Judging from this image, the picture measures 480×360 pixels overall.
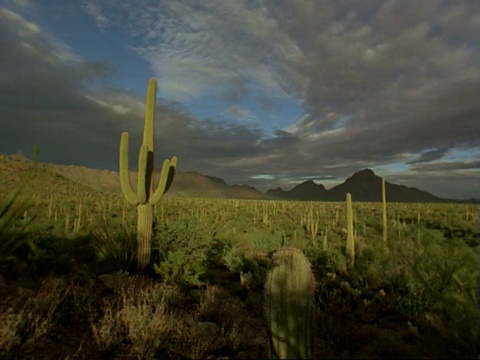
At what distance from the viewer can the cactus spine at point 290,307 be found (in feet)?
13.4

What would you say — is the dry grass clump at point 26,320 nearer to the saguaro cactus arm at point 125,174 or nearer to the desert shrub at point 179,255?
the desert shrub at point 179,255

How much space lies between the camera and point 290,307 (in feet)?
13.7

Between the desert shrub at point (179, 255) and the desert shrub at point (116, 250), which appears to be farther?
the desert shrub at point (116, 250)

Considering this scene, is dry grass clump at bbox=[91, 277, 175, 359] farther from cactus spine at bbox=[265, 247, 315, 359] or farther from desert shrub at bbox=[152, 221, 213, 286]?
desert shrub at bbox=[152, 221, 213, 286]

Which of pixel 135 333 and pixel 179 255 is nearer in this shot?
pixel 135 333

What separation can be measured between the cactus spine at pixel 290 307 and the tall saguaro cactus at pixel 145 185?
5.88 metres

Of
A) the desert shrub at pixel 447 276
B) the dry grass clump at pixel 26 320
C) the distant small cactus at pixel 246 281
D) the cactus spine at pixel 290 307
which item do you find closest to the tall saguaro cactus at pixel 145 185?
the distant small cactus at pixel 246 281

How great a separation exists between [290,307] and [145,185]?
6.77 metres

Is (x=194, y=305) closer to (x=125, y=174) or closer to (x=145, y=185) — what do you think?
(x=145, y=185)

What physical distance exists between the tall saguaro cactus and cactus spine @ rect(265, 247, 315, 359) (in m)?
5.88

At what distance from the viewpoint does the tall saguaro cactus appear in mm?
9555

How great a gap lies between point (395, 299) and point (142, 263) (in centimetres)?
618

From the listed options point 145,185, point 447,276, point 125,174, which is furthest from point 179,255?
point 447,276

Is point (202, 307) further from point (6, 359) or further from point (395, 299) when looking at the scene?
point (395, 299)
